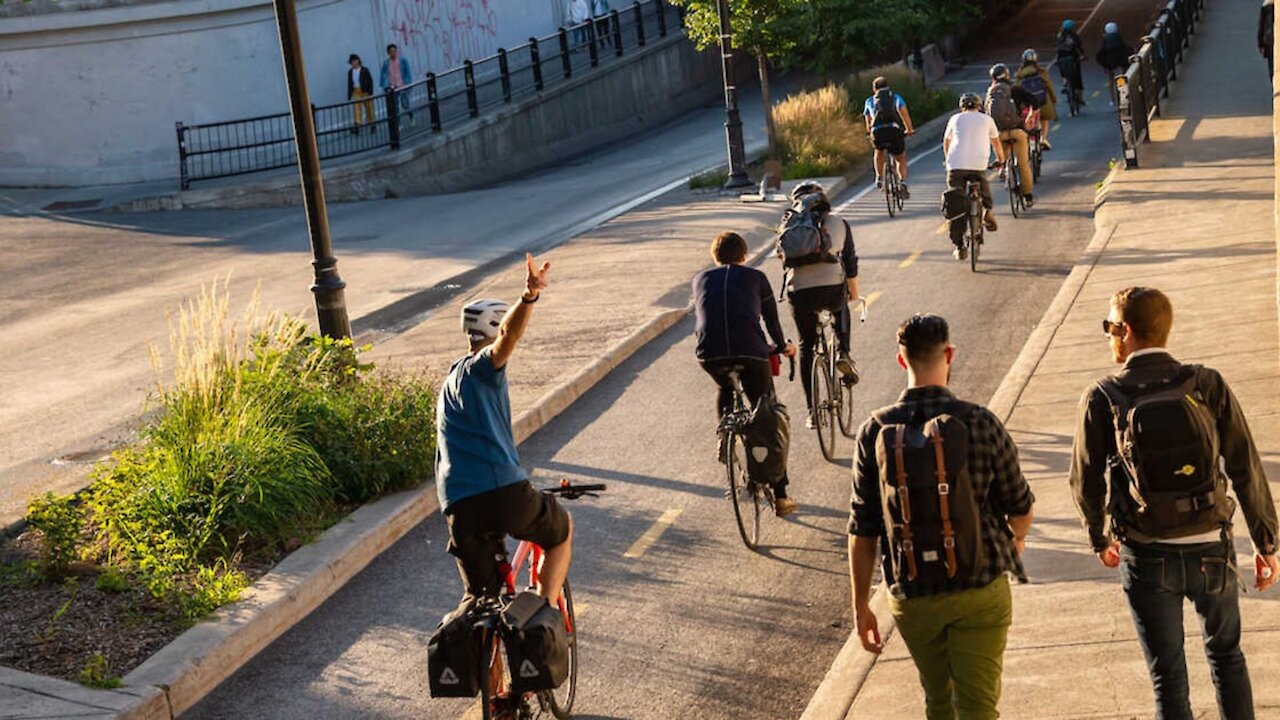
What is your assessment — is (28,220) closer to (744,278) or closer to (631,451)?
(631,451)

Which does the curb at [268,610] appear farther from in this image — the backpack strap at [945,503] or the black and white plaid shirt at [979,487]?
the backpack strap at [945,503]

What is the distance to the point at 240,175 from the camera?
107ft

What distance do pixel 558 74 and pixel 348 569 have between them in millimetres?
29656

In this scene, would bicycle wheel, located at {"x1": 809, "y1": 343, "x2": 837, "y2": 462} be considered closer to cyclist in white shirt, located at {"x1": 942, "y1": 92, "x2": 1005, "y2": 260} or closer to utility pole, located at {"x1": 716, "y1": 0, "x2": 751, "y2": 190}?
cyclist in white shirt, located at {"x1": 942, "y1": 92, "x2": 1005, "y2": 260}

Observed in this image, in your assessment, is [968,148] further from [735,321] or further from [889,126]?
[735,321]

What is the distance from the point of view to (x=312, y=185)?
12.9 m

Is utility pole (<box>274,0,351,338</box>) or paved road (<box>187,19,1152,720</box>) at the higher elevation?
utility pole (<box>274,0,351,338</box>)

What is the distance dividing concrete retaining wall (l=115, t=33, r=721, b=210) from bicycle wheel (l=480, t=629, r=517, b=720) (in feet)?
83.0

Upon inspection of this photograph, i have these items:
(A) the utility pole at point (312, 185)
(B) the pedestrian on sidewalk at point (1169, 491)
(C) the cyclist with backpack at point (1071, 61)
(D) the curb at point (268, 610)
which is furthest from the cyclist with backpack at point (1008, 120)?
(B) the pedestrian on sidewalk at point (1169, 491)

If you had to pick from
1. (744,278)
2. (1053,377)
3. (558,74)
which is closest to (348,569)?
(744,278)

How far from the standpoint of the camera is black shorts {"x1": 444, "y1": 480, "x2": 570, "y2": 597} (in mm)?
7086

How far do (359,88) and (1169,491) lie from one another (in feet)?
98.3

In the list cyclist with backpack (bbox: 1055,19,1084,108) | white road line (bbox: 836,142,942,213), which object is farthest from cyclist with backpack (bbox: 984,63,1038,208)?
cyclist with backpack (bbox: 1055,19,1084,108)

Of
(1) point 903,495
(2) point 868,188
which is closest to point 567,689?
(1) point 903,495
